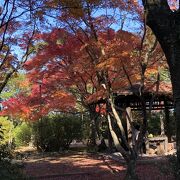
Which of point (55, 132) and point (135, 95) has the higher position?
point (135, 95)

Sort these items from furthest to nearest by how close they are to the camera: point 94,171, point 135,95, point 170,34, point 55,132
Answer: point 55,132
point 135,95
point 94,171
point 170,34

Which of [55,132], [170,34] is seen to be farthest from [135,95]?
[170,34]

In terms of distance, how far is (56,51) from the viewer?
52.0 feet

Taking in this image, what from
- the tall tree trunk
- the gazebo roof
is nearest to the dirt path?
the gazebo roof

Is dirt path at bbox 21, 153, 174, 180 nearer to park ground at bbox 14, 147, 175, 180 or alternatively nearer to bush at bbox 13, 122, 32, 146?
park ground at bbox 14, 147, 175, 180

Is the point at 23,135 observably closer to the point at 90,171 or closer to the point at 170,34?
the point at 90,171

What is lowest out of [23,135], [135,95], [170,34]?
[23,135]

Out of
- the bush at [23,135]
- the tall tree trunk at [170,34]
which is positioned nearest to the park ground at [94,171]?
the tall tree trunk at [170,34]

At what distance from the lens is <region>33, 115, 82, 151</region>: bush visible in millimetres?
20172

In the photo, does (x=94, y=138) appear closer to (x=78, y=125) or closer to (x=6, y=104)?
(x=78, y=125)

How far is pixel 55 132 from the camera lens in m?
20.4

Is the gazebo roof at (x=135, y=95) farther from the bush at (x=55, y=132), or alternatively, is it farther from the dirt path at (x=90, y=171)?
the bush at (x=55, y=132)

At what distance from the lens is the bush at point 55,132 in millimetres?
20172

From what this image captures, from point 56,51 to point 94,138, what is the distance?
5850 millimetres
